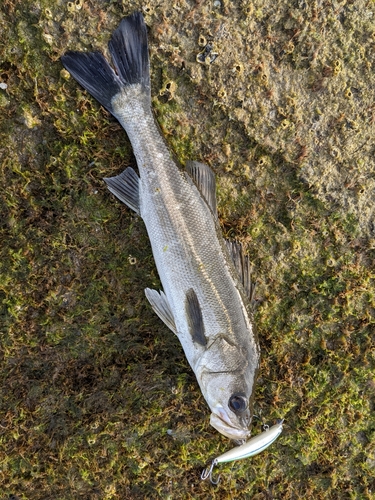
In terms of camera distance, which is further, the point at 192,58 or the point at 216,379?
the point at 192,58

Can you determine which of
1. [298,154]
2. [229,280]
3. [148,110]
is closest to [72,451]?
[229,280]

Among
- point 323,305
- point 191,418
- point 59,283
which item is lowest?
point 191,418

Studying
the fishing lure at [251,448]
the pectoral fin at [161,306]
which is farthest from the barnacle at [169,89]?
the fishing lure at [251,448]

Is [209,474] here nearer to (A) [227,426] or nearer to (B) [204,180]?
(A) [227,426]

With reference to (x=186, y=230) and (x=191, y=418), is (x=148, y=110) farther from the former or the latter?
(x=191, y=418)

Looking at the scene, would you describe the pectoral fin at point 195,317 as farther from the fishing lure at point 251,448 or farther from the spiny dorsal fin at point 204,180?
the fishing lure at point 251,448

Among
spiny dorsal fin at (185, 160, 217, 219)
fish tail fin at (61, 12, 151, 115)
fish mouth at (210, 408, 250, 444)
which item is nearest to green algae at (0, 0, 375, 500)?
fish tail fin at (61, 12, 151, 115)

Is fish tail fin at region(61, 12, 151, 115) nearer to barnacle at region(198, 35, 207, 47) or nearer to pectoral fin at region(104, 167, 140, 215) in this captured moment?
barnacle at region(198, 35, 207, 47)
